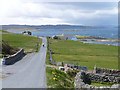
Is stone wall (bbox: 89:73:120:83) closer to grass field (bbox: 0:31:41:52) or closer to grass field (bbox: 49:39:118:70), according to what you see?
grass field (bbox: 49:39:118:70)

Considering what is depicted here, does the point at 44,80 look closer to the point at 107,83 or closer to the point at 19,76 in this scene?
the point at 19,76

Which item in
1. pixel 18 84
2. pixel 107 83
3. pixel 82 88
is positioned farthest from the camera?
pixel 107 83

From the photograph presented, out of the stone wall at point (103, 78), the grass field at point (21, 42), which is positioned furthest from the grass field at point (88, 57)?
the stone wall at point (103, 78)

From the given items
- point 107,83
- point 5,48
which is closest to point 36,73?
point 107,83

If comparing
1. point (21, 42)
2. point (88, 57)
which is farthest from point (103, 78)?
point (21, 42)

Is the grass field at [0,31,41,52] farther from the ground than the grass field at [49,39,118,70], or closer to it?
farther from the ground

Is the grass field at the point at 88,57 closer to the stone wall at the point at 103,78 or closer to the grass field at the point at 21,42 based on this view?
the grass field at the point at 21,42

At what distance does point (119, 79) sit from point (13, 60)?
18367 mm

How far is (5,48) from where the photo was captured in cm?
7831

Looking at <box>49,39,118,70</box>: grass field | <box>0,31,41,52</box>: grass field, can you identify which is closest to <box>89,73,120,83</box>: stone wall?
<box>49,39,118,70</box>: grass field

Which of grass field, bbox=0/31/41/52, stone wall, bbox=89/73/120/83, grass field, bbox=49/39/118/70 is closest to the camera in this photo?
stone wall, bbox=89/73/120/83

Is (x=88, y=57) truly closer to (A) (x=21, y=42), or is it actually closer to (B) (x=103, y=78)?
(A) (x=21, y=42)

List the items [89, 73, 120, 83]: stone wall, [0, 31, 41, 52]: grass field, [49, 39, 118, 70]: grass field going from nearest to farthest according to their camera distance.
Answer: [89, 73, 120, 83]: stone wall, [49, 39, 118, 70]: grass field, [0, 31, 41, 52]: grass field

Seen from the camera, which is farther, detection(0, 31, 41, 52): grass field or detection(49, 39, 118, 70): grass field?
detection(0, 31, 41, 52): grass field
